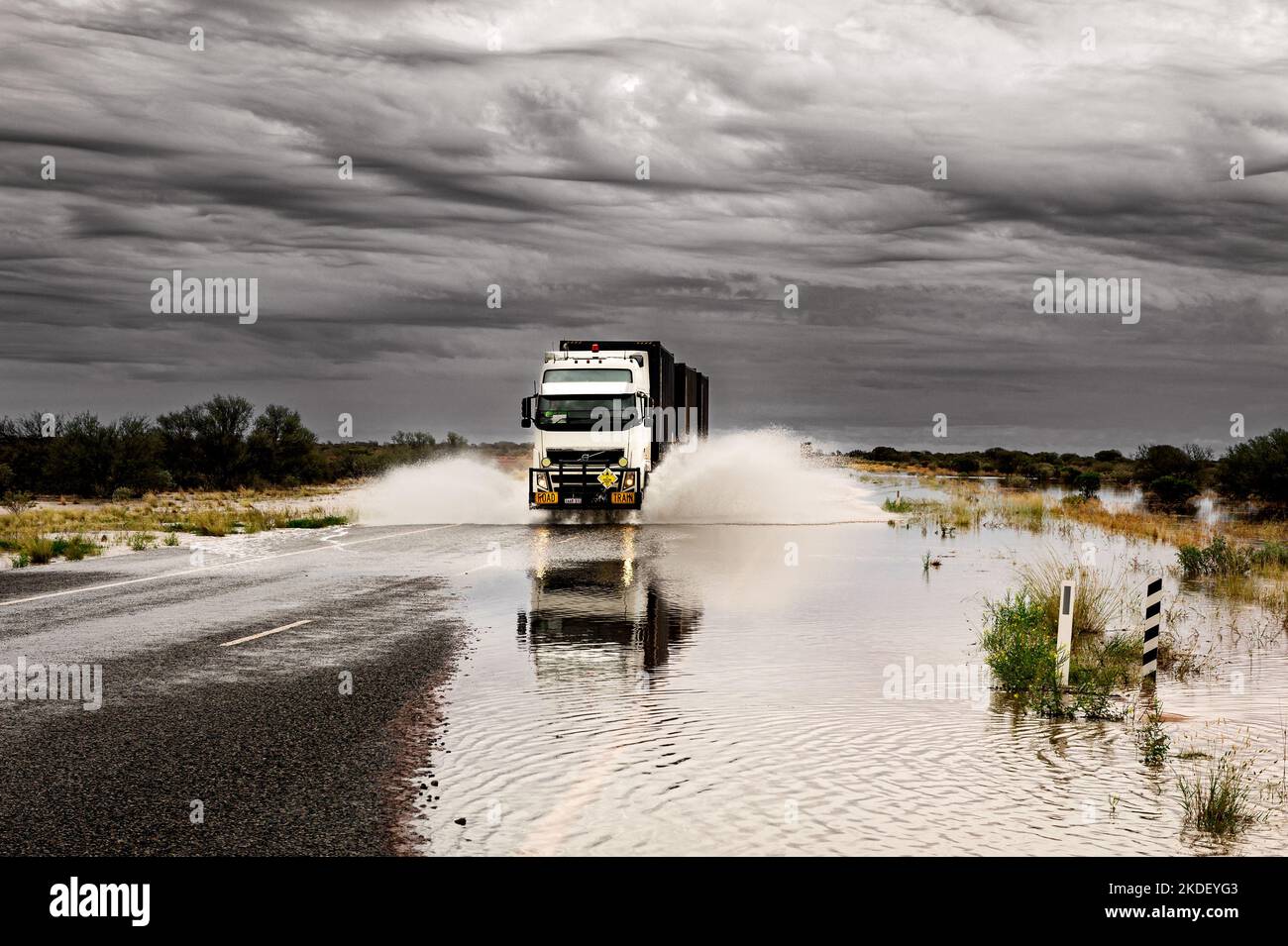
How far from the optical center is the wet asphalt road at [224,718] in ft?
20.3

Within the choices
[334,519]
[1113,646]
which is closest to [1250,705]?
[1113,646]

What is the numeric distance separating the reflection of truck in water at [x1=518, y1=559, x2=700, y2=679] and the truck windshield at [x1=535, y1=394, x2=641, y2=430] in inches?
393

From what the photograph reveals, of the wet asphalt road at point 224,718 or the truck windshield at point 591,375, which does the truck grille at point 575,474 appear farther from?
the wet asphalt road at point 224,718

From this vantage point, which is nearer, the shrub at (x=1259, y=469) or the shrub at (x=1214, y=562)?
the shrub at (x=1214, y=562)

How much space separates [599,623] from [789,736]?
5960 mm

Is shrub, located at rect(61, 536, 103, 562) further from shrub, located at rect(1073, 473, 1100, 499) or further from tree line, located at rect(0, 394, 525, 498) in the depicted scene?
shrub, located at rect(1073, 473, 1100, 499)

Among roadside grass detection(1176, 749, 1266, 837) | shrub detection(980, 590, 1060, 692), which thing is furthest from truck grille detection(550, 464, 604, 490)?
roadside grass detection(1176, 749, 1266, 837)

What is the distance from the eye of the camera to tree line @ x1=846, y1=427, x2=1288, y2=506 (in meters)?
44.7

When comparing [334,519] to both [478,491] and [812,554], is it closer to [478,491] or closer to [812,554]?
[478,491]

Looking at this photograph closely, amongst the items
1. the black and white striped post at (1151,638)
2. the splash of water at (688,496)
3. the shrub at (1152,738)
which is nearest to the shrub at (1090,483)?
the splash of water at (688,496)

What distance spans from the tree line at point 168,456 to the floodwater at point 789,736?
45.7 m

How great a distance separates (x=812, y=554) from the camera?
24.3m

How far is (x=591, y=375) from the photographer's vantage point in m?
29.9
